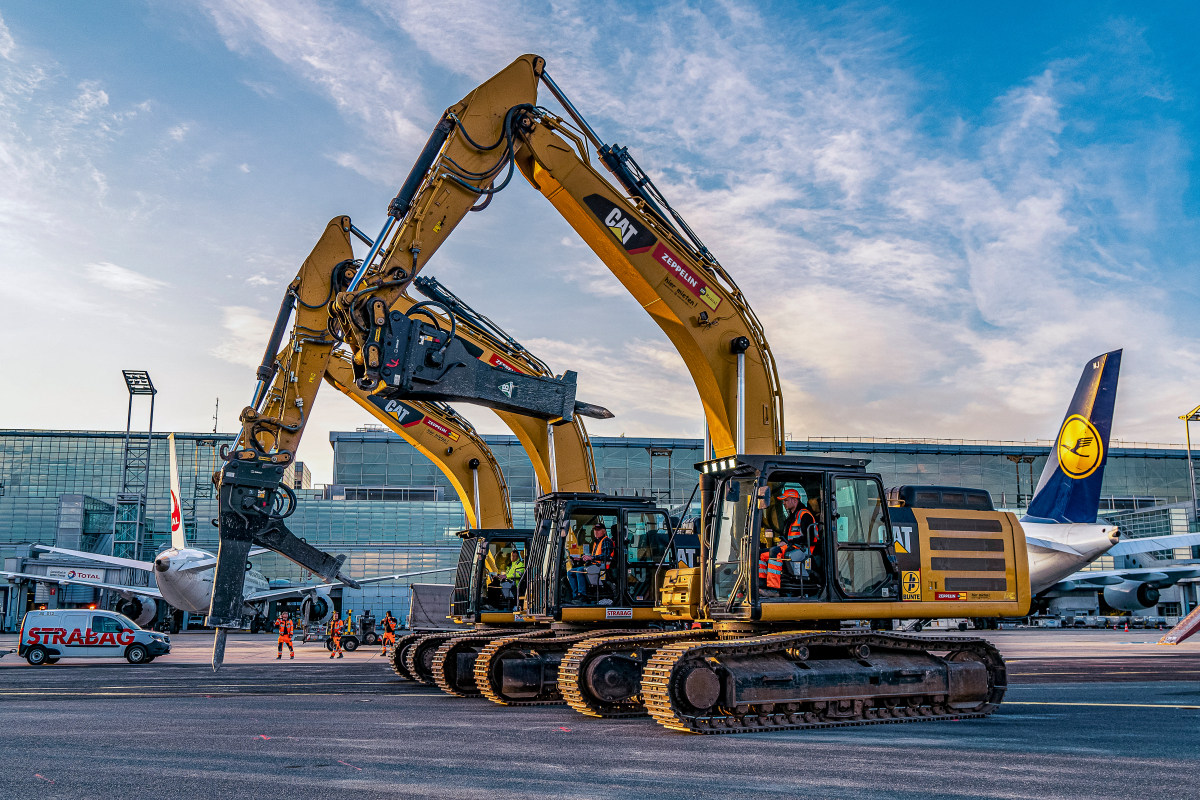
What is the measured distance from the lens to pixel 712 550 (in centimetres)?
1153

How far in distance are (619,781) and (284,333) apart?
13658mm

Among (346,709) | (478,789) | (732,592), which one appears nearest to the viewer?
(478,789)

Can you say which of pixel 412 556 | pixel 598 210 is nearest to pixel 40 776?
pixel 598 210

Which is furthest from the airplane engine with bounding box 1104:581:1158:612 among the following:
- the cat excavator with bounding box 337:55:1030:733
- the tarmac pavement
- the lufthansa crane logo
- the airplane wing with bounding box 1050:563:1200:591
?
the cat excavator with bounding box 337:55:1030:733

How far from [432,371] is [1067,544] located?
28662mm

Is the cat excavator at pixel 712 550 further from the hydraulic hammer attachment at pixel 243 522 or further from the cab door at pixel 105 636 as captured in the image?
the cab door at pixel 105 636

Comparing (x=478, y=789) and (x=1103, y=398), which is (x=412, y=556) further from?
(x=478, y=789)

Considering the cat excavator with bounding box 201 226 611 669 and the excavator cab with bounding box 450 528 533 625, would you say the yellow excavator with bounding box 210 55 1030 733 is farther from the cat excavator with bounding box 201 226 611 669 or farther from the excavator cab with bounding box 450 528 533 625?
the excavator cab with bounding box 450 528 533 625

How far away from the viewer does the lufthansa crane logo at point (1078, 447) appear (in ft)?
103

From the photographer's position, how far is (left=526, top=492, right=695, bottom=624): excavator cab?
14.8 metres

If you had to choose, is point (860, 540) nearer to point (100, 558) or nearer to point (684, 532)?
point (684, 532)

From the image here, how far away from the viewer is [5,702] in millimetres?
15664

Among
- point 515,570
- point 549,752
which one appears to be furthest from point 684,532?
point 515,570

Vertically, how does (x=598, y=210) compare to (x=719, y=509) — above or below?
above
